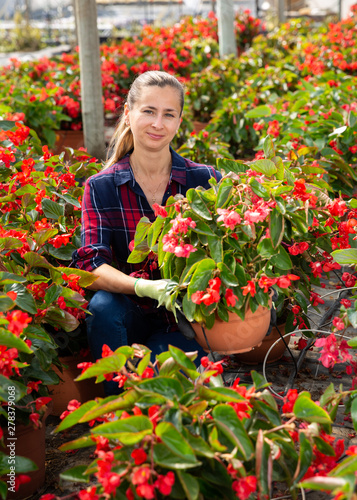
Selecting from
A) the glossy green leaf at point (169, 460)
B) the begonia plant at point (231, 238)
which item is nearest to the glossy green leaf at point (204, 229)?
the begonia plant at point (231, 238)

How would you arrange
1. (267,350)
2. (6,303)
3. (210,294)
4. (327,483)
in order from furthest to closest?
(267,350) → (210,294) → (6,303) → (327,483)

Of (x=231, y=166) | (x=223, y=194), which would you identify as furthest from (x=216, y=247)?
(x=231, y=166)

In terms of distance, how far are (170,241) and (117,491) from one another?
2.73 feet

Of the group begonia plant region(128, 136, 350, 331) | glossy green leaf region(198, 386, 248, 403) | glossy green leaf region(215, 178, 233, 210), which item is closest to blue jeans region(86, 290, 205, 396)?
begonia plant region(128, 136, 350, 331)

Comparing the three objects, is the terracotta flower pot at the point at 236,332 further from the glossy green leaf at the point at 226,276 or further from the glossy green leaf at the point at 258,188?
the glossy green leaf at the point at 258,188

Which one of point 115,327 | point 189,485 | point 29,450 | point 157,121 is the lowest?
point 29,450

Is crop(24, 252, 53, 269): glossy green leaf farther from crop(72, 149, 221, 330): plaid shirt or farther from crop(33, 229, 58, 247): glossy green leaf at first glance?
crop(72, 149, 221, 330): plaid shirt

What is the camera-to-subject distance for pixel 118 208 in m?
2.65

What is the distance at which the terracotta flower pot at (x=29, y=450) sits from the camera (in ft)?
6.57

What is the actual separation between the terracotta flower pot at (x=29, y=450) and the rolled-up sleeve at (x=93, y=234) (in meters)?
0.63

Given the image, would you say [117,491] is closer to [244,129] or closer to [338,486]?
[338,486]

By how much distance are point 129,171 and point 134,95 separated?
1.11 feet

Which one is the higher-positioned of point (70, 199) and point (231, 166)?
point (231, 166)

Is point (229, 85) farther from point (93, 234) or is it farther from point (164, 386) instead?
point (164, 386)
